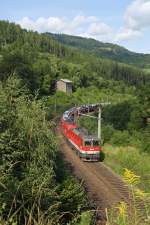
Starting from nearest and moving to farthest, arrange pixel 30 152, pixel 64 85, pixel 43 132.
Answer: pixel 30 152 → pixel 43 132 → pixel 64 85

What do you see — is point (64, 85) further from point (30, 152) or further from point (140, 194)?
point (140, 194)

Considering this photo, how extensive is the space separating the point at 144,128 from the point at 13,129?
1447 inches

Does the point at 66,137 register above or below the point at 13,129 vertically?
below

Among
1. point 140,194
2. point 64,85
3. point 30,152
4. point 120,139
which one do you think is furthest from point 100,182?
point 64,85

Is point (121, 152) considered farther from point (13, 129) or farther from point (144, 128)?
point (13, 129)

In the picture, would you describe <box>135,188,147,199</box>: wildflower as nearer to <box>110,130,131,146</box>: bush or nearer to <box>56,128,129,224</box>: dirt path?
<box>56,128,129,224</box>: dirt path

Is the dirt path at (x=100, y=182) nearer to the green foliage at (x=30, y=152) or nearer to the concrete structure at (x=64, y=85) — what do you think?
the green foliage at (x=30, y=152)

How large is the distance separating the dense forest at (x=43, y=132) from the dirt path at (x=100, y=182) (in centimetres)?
242

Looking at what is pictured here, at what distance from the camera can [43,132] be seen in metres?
24.5

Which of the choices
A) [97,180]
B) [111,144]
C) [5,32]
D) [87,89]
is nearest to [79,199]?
[97,180]

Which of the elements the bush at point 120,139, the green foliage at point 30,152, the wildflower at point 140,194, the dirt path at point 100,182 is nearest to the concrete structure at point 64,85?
the bush at point 120,139

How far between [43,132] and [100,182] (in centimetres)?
899

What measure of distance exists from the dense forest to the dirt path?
2419 mm

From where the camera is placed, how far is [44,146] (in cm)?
2352
